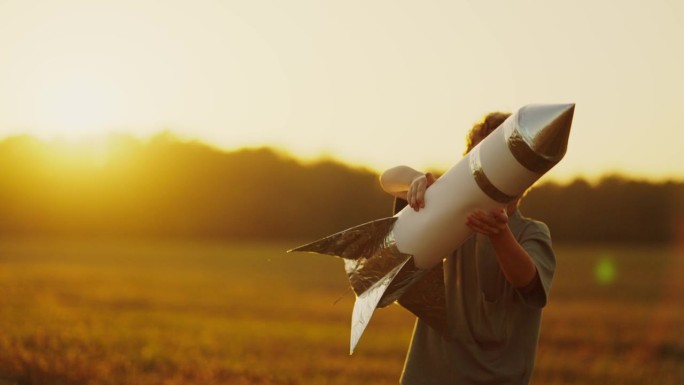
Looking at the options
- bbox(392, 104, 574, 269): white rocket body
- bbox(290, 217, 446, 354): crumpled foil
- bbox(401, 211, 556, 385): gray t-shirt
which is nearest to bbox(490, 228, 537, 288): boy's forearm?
bbox(401, 211, 556, 385): gray t-shirt

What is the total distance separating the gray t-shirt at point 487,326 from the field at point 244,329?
189 inches

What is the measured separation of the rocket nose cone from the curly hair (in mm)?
463

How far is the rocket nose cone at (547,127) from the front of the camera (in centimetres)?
456

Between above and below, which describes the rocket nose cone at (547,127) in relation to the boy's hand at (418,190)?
above

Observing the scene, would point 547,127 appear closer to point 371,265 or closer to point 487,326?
Result: point 487,326

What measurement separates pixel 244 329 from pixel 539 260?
1402cm

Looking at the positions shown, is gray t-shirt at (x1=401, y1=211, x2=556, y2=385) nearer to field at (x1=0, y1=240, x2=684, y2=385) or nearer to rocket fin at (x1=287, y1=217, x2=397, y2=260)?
rocket fin at (x1=287, y1=217, x2=397, y2=260)

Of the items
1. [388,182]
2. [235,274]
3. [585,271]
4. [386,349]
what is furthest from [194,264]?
[388,182]

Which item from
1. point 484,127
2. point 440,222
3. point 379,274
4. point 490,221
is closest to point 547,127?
point 490,221

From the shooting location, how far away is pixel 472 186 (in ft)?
16.2

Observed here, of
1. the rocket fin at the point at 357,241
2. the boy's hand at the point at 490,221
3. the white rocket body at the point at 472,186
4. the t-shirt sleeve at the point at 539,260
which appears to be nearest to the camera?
the boy's hand at the point at 490,221

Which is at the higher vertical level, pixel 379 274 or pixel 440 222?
pixel 440 222

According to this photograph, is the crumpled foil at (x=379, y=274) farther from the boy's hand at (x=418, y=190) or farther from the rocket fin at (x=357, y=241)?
the boy's hand at (x=418, y=190)

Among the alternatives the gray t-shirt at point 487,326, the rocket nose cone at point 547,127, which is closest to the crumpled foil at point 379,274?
the gray t-shirt at point 487,326
